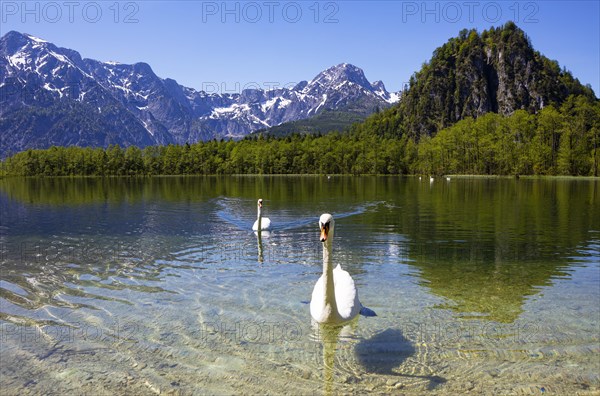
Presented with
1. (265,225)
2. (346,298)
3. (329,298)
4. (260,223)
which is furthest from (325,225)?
(265,225)

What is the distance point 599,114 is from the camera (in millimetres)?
148000

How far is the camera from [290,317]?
454 inches

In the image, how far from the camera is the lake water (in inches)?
319

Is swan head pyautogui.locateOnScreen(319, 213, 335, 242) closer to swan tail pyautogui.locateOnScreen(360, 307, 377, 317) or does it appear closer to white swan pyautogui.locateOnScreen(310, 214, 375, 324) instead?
white swan pyautogui.locateOnScreen(310, 214, 375, 324)

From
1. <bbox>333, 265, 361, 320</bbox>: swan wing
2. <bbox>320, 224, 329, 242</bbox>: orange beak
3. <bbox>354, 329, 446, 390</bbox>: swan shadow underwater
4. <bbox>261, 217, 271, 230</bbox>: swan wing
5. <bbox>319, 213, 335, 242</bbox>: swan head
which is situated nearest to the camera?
<bbox>354, 329, 446, 390</bbox>: swan shadow underwater

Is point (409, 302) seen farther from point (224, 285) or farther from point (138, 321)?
point (138, 321)

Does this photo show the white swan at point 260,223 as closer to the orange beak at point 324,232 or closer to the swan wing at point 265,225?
the swan wing at point 265,225

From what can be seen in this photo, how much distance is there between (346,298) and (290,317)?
159 cm

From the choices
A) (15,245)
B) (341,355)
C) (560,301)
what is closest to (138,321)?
(341,355)

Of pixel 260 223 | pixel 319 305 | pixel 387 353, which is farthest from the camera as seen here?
pixel 260 223

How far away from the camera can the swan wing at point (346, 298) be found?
1087cm

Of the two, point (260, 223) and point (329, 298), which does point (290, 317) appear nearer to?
point (329, 298)

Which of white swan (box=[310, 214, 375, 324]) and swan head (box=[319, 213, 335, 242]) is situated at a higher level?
swan head (box=[319, 213, 335, 242])

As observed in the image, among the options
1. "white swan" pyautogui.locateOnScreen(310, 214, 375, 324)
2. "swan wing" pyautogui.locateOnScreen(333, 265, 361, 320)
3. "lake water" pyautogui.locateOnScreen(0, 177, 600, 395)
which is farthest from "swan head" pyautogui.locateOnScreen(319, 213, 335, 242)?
"lake water" pyautogui.locateOnScreen(0, 177, 600, 395)
